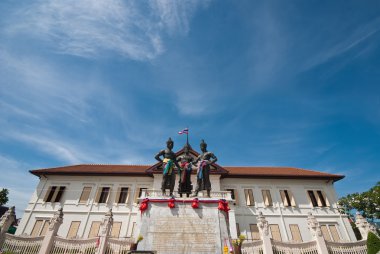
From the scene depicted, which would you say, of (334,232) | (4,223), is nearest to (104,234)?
(4,223)

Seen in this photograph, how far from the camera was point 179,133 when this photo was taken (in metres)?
12.9

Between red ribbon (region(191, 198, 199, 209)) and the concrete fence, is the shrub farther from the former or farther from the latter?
red ribbon (region(191, 198, 199, 209))

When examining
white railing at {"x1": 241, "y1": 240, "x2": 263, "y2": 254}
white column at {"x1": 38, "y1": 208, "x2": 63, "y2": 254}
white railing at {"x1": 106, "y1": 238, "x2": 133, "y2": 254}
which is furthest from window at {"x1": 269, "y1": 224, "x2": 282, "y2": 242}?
white column at {"x1": 38, "y1": 208, "x2": 63, "y2": 254}

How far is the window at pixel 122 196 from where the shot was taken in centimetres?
1915

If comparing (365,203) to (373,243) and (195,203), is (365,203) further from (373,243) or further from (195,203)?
(195,203)

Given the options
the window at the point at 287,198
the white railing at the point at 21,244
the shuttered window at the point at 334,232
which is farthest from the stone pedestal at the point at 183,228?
the shuttered window at the point at 334,232

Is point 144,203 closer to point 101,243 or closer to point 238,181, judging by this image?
point 101,243

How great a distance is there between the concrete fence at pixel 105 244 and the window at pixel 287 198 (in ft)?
28.5

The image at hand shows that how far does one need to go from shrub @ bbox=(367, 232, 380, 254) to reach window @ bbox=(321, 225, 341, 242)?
29.2 feet

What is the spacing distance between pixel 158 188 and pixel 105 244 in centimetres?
941

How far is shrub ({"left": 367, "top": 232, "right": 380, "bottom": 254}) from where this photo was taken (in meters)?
9.22

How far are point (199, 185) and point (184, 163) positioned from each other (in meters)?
1.07

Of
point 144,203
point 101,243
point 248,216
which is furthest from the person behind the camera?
point 248,216

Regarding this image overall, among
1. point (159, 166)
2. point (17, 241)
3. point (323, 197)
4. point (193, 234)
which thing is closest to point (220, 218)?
point (193, 234)
